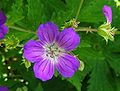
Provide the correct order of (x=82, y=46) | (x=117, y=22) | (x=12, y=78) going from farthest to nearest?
(x=12, y=78) < (x=117, y=22) < (x=82, y=46)

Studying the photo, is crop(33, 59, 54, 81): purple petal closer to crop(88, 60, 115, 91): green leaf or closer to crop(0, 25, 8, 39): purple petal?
crop(0, 25, 8, 39): purple petal

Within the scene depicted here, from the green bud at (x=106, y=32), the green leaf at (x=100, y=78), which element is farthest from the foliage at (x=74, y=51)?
the green bud at (x=106, y=32)

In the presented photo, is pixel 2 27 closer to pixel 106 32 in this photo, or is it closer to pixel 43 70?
pixel 43 70

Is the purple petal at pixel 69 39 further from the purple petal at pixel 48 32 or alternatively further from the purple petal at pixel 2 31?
the purple petal at pixel 2 31

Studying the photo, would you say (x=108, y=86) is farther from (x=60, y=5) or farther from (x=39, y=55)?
(x=39, y=55)

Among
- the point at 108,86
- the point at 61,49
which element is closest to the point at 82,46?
the point at 61,49

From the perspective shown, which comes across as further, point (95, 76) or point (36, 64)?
point (95, 76)

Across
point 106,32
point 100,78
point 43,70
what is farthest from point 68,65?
point 100,78
